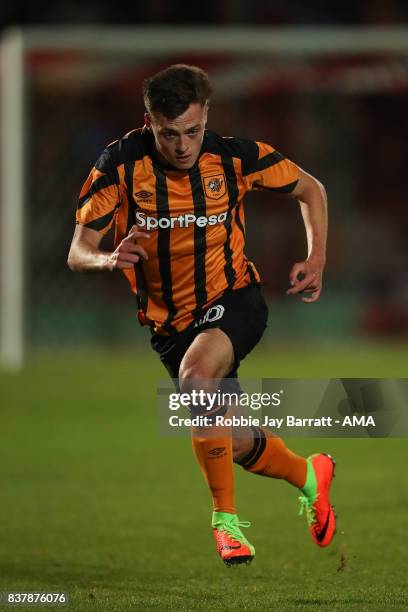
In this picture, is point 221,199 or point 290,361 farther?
point 290,361

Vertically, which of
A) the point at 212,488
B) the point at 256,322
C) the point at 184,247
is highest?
the point at 184,247

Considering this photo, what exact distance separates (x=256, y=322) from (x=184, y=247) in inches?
15.9

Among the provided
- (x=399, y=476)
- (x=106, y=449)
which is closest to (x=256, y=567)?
(x=399, y=476)

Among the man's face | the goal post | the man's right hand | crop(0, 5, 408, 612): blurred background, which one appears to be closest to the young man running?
the man's face

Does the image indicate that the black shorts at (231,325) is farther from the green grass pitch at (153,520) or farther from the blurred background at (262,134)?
the blurred background at (262,134)

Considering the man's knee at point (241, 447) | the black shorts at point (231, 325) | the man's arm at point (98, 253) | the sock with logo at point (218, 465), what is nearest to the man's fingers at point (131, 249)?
the man's arm at point (98, 253)

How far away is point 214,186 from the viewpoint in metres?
4.83

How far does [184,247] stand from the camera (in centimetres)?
484

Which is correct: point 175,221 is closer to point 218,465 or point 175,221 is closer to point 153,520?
point 218,465

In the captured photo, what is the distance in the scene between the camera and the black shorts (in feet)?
15.7

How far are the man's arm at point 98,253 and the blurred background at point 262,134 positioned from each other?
794 centimetres

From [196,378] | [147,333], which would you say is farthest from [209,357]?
[147,333]

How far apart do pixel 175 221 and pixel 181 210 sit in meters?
0.05

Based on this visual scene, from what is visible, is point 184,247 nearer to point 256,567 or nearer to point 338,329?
point 256,567
